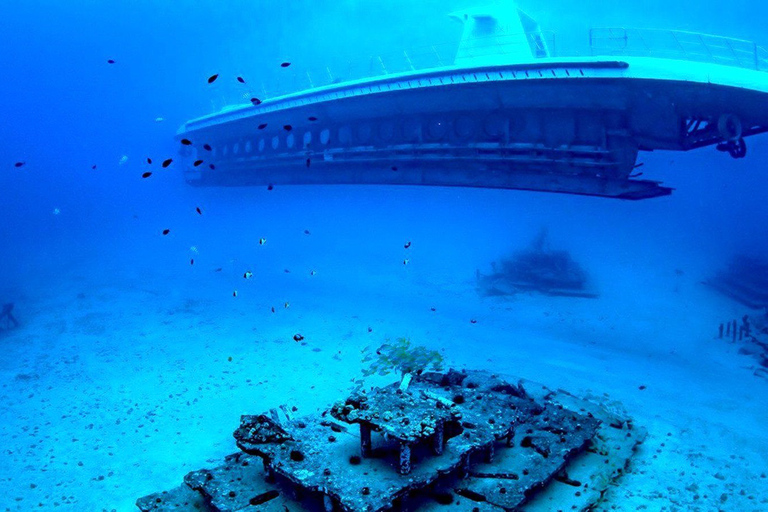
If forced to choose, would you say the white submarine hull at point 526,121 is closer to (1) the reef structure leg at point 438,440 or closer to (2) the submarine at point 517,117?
(2) the submarine at point 517,117

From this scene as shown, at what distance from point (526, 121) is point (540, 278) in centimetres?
1337

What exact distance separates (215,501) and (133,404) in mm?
6004

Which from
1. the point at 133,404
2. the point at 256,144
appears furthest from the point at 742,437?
the point at 256,144

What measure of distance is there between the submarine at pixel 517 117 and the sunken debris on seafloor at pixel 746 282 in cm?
1285

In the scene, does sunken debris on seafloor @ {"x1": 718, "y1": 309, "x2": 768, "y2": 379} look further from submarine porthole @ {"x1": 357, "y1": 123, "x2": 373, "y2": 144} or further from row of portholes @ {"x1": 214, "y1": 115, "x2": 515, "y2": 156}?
submarine porthole @ {"x1": 357, "y1": 123, "x2": 373, "y2": 144}

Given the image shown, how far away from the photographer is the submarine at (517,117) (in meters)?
9.84

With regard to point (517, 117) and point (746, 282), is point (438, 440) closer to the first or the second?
point (517, 117)

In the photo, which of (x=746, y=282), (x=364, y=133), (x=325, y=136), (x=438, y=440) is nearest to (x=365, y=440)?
(x=438, y=440)

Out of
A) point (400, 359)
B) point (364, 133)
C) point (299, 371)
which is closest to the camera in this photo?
point (299, 371)

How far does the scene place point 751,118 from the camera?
9859mm

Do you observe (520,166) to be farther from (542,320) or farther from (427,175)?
(542,320)

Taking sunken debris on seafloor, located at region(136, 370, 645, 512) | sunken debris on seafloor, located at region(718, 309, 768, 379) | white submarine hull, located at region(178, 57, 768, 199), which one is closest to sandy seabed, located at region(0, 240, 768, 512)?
sunken debris on seafloor, located at region(718, 309, 768, 379)

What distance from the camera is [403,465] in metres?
6.36

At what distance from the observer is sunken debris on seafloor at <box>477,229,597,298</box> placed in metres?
23.0
